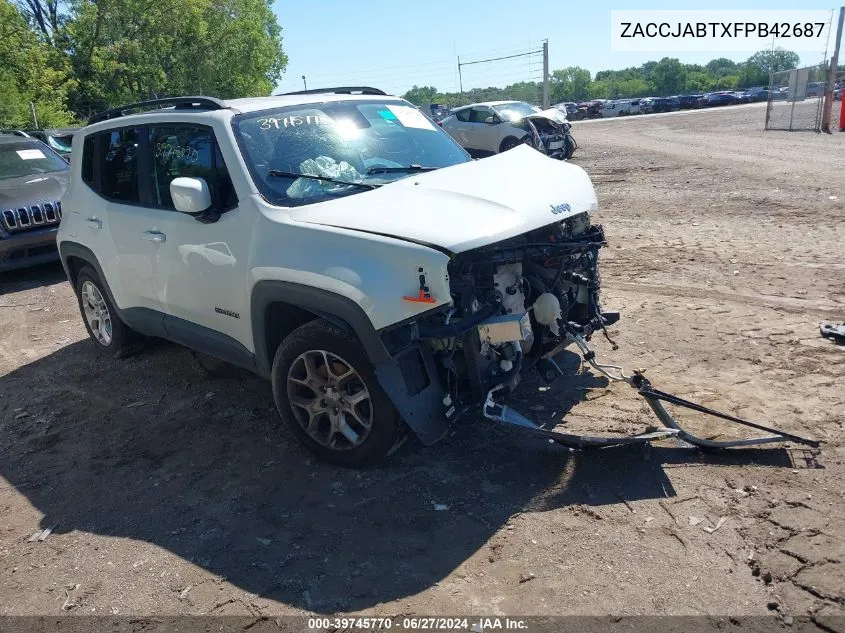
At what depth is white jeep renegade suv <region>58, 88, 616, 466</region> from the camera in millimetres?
3354

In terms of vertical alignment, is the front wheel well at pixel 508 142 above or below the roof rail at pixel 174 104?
below

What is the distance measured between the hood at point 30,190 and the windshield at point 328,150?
577 cm

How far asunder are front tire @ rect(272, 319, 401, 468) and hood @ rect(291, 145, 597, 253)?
61cm

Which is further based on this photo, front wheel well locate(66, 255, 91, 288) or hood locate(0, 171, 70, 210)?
hood locate(0, 171, 70, 210)

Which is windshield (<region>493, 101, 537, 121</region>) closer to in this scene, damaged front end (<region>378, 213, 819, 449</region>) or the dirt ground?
the dirt ground

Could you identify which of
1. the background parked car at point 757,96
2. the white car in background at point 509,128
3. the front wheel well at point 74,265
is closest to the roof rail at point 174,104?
the front wheel well at point 74,265

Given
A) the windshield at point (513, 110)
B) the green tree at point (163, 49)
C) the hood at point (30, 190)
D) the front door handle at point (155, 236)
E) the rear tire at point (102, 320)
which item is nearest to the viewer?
the front door handle at point (155, 236)

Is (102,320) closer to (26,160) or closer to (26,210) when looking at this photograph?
(26,210)

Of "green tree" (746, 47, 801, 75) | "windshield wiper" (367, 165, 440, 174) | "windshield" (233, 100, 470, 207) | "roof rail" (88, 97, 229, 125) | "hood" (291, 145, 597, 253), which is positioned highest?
"roof rail" (88, 97, 229, 125)

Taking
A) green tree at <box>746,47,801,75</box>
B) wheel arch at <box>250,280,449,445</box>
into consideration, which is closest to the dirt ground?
wheel arch at <box>250,280,449,445</box>

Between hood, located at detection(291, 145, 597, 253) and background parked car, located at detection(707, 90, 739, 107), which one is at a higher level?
hood, located at detection(291, 145, 597, 253)

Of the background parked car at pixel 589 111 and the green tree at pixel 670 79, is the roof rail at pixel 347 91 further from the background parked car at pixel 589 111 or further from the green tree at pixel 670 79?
the green tree at pixel 670 79

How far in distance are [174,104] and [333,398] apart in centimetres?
257

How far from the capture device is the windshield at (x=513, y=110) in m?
18.3
